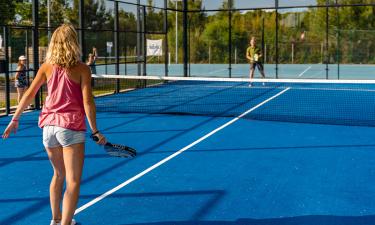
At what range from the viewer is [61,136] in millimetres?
4516

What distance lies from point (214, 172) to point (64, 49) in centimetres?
381

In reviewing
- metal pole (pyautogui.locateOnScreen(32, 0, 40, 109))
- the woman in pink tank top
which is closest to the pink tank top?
the woman in pink tank top

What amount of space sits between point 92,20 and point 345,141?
85.3 feet

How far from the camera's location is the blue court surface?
19.1 feet

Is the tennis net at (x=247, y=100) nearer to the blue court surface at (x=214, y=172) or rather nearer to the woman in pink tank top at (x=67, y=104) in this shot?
the blue court surface at (x=214, y=172)

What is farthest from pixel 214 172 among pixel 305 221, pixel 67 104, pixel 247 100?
pixel 247 100

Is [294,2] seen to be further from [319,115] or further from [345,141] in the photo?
[345,141]

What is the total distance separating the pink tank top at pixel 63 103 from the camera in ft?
14.9

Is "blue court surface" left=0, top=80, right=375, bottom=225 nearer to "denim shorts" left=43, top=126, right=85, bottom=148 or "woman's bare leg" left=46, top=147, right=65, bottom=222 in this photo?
"woman's bare leg" left=46, top=147, right=65, bottom=222

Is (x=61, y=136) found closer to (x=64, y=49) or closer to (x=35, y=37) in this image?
(x=64, y=49)

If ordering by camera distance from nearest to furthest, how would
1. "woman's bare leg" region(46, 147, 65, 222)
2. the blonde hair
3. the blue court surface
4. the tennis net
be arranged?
1. the blonde hair
2. "woman's bare leg" region(46, 147, 65, 222)
3. the blue court surface
4. the tennis net

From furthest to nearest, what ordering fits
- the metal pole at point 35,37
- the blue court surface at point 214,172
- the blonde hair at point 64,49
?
the metal pole at point 35,37
the blue court surface at point 214,172
the blonde hair at point 64,49

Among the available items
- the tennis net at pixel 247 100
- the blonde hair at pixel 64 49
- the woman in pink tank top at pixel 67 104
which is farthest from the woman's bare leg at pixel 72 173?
the tennis net at pixel 247 100

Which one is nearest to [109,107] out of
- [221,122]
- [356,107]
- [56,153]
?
[221,122]
